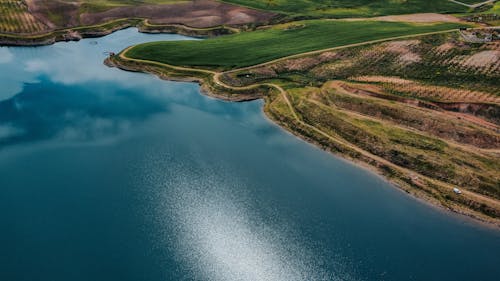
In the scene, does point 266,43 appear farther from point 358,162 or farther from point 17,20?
point 17,20

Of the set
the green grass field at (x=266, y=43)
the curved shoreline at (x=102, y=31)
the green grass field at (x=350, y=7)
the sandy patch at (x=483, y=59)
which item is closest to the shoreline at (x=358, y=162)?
the green grass field at (x=266, y=43)

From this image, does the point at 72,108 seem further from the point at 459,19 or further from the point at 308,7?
the point at 459,19

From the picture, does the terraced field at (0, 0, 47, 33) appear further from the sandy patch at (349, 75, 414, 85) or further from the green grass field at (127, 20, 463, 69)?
the sandy patch at (349, 75, 414, 85)

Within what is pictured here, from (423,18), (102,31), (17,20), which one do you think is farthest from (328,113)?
(17,20)

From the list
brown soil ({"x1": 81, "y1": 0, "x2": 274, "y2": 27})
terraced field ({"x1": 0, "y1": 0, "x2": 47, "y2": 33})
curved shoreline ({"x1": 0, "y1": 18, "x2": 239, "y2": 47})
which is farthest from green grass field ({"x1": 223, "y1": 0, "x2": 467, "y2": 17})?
terraced field ({"x1": 0, "y1": 0, "x2": 47, "y2": 33})

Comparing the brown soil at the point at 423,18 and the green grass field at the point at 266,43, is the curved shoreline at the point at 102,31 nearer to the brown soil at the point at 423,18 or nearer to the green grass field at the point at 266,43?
the green grass field at the point at 266,43

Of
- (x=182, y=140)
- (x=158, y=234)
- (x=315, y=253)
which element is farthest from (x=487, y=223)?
(x=182, y=140)
